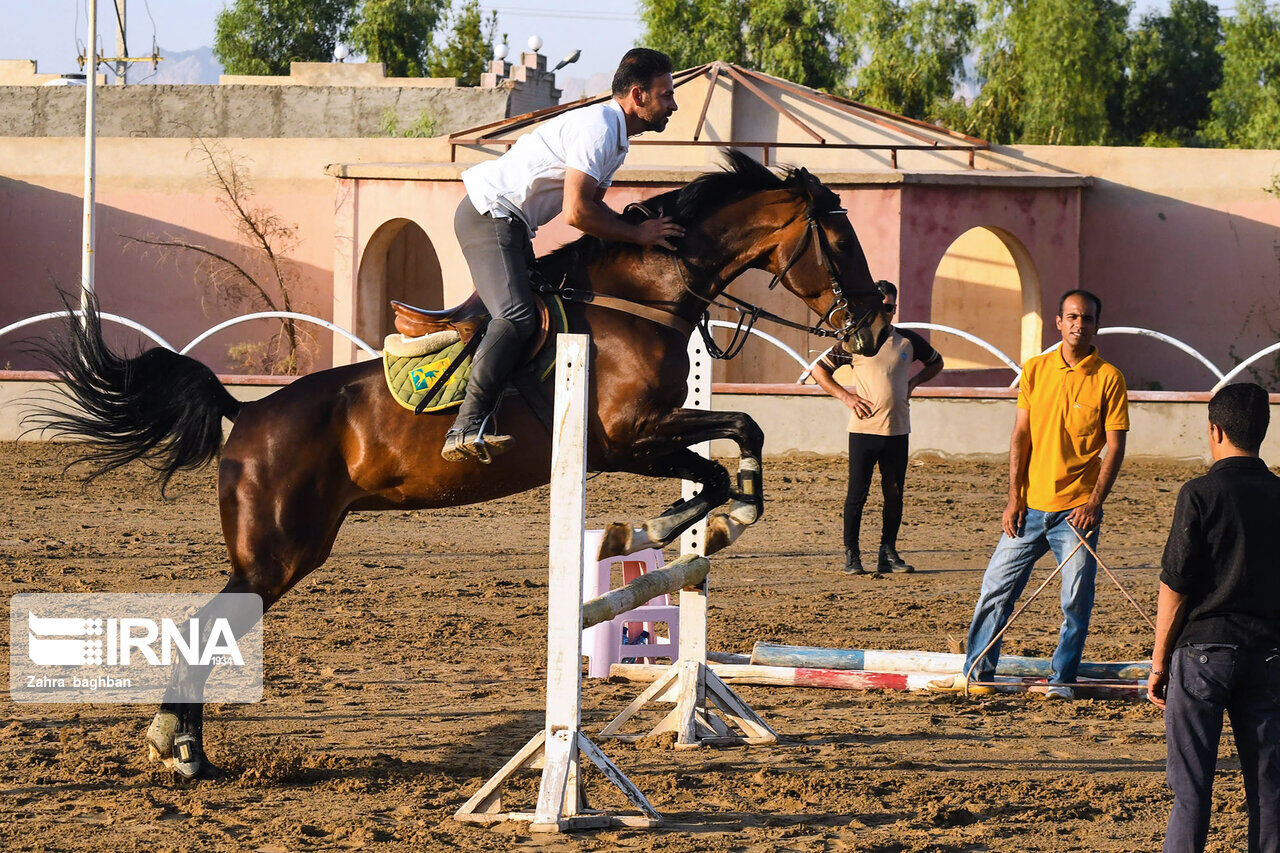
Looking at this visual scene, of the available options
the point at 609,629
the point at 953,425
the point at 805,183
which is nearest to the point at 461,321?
the point at 805,183

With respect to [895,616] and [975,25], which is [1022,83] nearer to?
[975,25]

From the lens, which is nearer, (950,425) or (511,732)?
(511,732)

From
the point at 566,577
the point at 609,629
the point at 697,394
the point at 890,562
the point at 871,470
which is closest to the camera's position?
the point at 566,577

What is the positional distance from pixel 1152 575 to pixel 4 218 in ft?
70.5

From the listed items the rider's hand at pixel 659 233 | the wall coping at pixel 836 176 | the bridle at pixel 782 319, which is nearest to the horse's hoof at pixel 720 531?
the bridle at pixel 782 319

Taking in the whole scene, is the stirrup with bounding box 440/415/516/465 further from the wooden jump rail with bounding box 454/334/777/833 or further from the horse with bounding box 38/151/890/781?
the wooden jump rail with bounding box 454/334/777/833

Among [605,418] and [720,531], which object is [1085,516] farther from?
[605,418]

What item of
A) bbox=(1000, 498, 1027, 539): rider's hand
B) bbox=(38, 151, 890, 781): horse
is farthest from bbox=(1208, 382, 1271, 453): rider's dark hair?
bbox=(1000, 498, 1027, 539): rider's hand

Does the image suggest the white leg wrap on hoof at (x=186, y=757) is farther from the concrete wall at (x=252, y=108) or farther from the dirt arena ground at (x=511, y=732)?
the concrete wall at (x=252, y=108)

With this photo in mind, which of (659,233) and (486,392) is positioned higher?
(659,233)

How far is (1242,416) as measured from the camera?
4.22 m

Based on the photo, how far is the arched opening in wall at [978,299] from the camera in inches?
973

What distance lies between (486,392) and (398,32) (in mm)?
52040

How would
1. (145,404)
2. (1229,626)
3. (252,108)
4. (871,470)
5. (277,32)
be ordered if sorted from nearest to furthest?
(1229,626) < (145,404) < (871,470) < (252,108) < (277,32)
